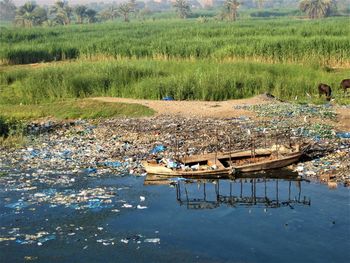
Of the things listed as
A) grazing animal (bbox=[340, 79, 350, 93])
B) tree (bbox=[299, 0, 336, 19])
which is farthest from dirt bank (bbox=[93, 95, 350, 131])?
tree (bbox=[299, 0, 336, 19])

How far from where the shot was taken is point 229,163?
1266cm

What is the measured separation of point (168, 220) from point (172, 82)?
1130cm

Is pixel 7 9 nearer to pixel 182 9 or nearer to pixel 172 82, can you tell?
pixel 182 9

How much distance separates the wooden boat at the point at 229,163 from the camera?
12016mm

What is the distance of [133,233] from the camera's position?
9.27 meters

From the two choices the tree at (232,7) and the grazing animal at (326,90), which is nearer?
the grazing animal at (326,90)

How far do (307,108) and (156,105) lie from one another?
4980mm

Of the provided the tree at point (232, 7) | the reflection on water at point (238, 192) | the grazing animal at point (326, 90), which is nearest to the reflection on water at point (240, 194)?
the reflection on water at point (238, 192)

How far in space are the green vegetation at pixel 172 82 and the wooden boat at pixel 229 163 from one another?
7.09 meters

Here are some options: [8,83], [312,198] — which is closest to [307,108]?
[312,198]

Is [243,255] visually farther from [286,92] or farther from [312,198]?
[286,92]

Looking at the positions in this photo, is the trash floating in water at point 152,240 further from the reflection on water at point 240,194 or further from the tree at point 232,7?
the tree at point 232,7

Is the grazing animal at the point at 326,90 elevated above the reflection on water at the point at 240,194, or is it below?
above

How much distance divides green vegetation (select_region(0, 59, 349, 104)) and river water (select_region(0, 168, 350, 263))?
8.47m
